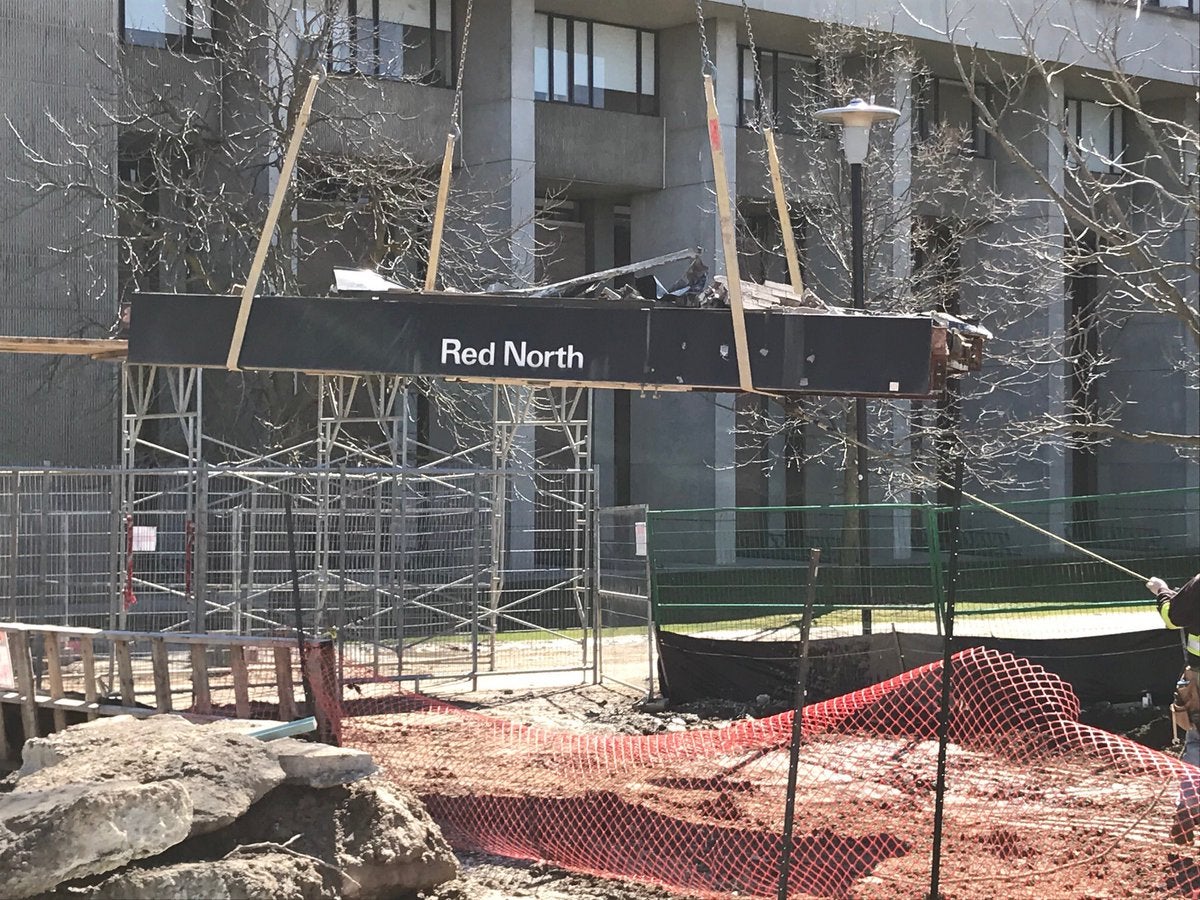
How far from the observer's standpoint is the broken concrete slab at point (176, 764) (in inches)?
275

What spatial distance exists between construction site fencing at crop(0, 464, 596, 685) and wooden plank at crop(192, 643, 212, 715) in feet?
9.54

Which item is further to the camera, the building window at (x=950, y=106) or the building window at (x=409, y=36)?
the building window at (x=950, y=106)

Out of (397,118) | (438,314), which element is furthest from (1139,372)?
(438,314)

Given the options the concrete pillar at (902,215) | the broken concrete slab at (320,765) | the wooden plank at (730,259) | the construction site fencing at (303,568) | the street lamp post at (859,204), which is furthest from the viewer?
the concrete pillar at (902,215)

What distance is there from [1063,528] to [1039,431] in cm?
798

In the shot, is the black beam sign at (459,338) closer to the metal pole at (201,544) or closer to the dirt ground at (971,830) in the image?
the dirt ground at (971,830)

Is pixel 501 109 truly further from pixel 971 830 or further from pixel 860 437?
pixel 971 830

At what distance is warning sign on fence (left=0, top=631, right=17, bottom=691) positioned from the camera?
452 inches

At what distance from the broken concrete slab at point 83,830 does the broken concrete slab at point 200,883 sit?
0.09 metres

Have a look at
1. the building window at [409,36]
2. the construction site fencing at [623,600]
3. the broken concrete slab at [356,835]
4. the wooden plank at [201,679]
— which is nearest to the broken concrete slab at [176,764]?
the broken concrete slab at [356,835]

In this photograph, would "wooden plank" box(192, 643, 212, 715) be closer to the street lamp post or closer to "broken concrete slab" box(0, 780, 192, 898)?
"broken concrete slab" box(0, 780, 192, 898)

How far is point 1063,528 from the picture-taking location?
22.6 metres

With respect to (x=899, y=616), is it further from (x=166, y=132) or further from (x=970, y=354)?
(x=166, y=132)

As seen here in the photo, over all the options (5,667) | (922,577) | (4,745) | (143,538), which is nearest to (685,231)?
(143,538)
